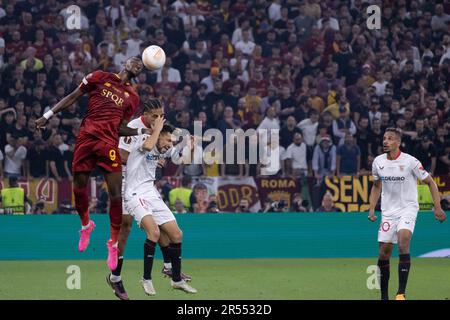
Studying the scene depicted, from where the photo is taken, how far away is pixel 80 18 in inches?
906

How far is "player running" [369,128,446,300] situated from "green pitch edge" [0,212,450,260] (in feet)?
18.5

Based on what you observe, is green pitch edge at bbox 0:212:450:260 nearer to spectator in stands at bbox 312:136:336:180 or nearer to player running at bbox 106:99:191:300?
spectator in stands at bbox 312:136:336:180

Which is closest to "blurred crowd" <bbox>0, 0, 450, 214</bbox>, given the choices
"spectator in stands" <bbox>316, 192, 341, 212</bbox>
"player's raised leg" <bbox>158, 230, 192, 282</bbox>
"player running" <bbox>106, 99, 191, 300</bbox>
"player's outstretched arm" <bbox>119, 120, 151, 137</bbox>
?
"spectator in stands" <bbox>316, 192, 341, 212</bbox>

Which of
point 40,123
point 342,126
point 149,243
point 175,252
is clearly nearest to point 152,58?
point 40,123

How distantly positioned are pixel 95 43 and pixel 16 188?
18.7 ft

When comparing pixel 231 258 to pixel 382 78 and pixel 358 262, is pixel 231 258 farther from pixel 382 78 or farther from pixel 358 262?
pixel 382 78

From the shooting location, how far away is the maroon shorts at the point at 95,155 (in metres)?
12.0

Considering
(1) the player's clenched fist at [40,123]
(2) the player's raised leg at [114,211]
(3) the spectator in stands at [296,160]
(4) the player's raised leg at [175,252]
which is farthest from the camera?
(3) the spectator in stands at [296,160]

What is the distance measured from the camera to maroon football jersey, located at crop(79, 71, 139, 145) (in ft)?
39.7

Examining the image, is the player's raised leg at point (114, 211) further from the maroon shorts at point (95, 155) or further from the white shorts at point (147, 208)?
the white shorts at point (147, 208)

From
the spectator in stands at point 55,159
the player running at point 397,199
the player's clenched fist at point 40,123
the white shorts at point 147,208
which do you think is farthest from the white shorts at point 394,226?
the spectator in stands at point 55,159

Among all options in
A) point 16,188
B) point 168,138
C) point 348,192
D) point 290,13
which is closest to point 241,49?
point 290,13

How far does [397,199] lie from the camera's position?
41.5ft

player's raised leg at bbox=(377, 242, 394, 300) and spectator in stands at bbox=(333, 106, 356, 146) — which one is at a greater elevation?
spectator in stands at bbox=(333, 106, 356, 146)
